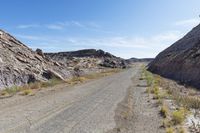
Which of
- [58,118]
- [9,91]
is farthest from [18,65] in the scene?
[58,118]

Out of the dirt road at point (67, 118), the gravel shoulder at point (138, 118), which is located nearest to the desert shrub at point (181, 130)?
the gravel shoulder at point (138, 118)

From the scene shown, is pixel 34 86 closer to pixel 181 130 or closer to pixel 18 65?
pixel 18 65

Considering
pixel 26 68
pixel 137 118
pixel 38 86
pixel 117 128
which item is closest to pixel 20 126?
pixel 117 128

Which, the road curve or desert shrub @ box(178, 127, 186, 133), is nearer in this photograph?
desert shrub @ box(178, 127, 186, 133)

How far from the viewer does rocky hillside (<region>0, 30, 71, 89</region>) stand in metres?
29.3

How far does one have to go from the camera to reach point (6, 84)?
28.0 metres

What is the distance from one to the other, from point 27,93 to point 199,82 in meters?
18.2

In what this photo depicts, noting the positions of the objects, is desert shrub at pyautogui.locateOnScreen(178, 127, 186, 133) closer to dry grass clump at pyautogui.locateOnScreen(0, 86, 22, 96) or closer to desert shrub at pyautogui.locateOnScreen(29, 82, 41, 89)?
dry grass clump at pyautogui.locateOnScreen(0, 86, 22, 96)

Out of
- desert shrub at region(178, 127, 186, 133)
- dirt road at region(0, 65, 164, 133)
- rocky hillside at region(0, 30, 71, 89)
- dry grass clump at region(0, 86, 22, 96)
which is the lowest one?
desert shrub at region(178, 127, 186, 133)

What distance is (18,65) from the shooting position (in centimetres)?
3266

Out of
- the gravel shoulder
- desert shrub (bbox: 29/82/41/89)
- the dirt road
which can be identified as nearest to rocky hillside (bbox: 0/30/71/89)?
desert shrub (bbox: 29/82/41/89)

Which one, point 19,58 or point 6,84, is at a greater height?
point 19,58

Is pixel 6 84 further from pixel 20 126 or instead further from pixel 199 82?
pixel 199 82

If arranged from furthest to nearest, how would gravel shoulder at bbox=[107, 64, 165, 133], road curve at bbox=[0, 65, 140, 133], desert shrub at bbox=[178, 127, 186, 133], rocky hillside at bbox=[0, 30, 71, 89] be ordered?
rocky hillside at bbox=[0, 30, 71, 89]
gravel shoulder at bbox=[107, 64, 165, 133]
road curve at bbox=[0, 65, 140, 133]
desert shrub at bbox=[178, 127, 186, 133]
